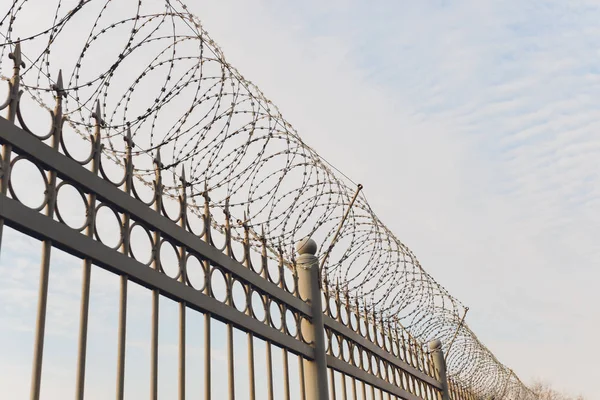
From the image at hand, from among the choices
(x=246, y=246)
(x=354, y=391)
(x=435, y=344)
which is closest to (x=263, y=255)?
(x=246, y=246)

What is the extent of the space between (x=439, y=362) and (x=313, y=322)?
14.3 ft

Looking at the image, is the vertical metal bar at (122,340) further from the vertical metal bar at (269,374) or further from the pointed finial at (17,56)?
the vertical metal bar at (269,374)

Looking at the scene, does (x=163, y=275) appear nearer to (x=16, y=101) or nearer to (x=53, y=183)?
(x=53, y=183)

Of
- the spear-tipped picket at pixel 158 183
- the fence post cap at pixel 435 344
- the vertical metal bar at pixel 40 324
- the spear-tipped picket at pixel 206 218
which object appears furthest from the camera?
the fence post cap at pixel 435 344

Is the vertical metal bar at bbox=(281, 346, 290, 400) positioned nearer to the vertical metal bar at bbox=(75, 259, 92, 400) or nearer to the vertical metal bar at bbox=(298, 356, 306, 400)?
Result: the vertical metal bar at bbox=(298, 356, 306, 400)

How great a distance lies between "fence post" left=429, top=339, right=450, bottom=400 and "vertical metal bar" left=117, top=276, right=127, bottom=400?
686cm

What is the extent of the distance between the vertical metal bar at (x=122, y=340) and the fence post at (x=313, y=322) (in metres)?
2.40

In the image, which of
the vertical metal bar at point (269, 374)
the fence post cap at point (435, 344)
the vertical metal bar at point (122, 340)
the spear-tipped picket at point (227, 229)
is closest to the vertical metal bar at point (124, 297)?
the vertical metal bar at point (122, 340)

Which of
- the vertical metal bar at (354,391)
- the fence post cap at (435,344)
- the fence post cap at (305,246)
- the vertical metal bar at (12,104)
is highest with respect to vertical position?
the fence post cap at (435,344)

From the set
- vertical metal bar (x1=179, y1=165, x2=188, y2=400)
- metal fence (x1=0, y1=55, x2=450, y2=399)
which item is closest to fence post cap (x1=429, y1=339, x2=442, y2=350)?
metal fence (x1=0, y1=55, x2=450, y2=399)

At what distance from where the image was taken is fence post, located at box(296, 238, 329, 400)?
6.17m

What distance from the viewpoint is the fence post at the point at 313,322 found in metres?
6.17

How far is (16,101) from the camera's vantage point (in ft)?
12.2

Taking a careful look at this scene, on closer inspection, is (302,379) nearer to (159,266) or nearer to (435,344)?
(159,266)
